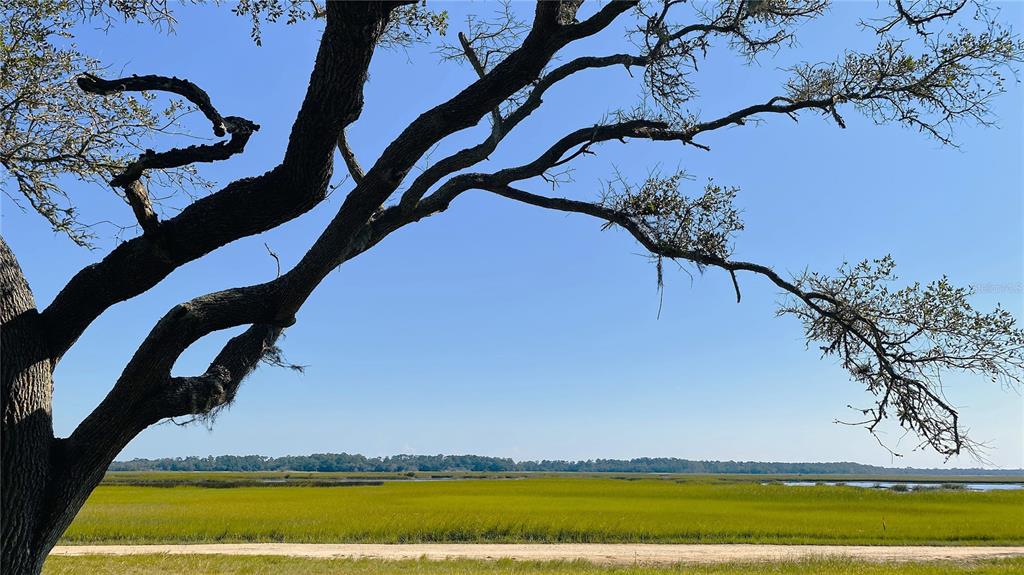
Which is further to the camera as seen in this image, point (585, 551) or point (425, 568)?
point (585, 551)

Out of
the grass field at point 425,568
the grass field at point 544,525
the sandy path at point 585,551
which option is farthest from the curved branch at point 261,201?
the grass field at point 544,525

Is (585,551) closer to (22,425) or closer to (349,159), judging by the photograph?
(349,159)

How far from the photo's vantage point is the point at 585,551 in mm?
21500

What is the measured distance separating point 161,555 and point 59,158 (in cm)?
1306

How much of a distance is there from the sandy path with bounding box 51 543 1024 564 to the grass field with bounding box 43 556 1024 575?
1625mm

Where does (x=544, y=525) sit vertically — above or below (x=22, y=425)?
below

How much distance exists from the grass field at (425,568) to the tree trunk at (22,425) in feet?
34.6

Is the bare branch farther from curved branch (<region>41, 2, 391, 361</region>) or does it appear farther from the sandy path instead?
the sandy path

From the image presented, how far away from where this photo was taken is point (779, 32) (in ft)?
27.4

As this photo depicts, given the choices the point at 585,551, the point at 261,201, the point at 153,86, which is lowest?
the point at 585,551

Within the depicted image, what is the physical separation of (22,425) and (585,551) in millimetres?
18285

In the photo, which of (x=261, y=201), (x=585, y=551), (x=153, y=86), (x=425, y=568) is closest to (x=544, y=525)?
(x=585, y=551)

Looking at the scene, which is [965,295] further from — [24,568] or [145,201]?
[24,568]

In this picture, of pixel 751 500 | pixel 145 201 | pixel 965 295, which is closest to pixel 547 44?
pixel 145 201
